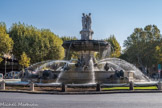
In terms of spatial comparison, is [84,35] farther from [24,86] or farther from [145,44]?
[145,44]

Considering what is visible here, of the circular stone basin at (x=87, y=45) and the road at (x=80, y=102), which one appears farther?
the circular stone basin at (x=87, y=45)

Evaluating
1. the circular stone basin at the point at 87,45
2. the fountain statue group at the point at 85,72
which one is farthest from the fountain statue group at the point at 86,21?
the circular stone basin at the point at 87,45

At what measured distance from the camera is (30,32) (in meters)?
61.7

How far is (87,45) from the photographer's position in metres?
26.6

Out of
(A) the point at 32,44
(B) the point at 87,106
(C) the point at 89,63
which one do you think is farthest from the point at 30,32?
(B) the point at 87,106

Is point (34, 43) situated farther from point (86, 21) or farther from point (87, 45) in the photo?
point (87, 45)

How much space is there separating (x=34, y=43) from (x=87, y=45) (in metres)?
34.5

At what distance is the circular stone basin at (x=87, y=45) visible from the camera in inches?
1042

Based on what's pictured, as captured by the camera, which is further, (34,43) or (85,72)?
(34,43)

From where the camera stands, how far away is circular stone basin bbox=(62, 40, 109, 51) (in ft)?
86.8

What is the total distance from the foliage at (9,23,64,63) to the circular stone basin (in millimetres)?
32289

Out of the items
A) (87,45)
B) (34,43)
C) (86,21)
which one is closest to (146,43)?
(34,43)

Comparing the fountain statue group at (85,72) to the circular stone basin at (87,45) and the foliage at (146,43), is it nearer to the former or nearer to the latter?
the circular stone basin at (87,45)

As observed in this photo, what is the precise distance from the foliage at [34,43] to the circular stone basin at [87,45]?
32289 mm
